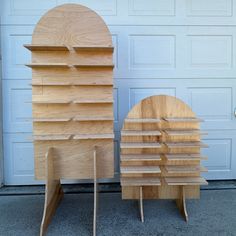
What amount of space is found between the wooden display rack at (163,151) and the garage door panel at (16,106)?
0.98 metres

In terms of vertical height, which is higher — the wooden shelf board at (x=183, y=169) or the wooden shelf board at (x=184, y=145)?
the wooden shelf board at (x=184, y=145)

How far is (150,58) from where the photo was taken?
1874 millimetres

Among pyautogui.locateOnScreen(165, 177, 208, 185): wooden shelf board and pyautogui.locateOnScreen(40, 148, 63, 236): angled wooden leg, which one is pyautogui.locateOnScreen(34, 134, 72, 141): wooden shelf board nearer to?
pyautogui.locateOnScreen(40, 148, 63, 236): angled wooden leg

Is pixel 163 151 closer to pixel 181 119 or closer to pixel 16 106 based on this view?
pixel 181 119

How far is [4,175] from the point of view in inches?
75.7

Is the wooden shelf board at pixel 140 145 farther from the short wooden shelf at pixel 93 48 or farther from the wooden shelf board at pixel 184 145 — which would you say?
the short wooden shelf at pixel 93 48

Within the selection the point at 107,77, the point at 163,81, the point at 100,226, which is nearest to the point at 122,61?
the point at 163,81

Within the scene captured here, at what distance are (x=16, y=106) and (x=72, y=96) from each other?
77cm

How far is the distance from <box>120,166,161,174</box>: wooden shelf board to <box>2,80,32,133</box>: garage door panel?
100 cm

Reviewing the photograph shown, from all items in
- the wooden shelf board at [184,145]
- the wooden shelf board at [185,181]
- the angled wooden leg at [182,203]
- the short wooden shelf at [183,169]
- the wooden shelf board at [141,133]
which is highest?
the wooden shelf board at [141,133]

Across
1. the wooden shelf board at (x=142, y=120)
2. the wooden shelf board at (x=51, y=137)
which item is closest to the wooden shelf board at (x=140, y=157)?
the wooden shelf board at (x=142, y=120)

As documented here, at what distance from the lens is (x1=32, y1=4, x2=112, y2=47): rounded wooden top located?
4.39 feet

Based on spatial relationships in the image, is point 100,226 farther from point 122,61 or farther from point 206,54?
point 206,54

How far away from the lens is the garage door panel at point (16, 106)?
186cm
